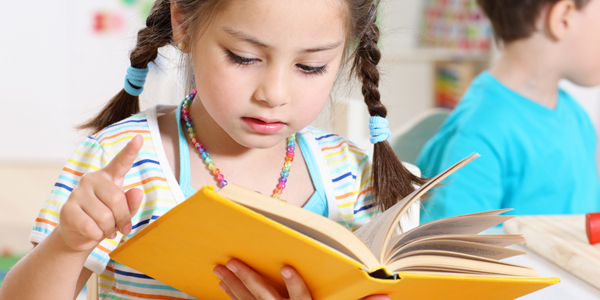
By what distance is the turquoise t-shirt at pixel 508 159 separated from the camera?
4.09 ft

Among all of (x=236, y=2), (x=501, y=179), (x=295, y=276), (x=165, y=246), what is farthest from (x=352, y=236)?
(x=501, y=179)

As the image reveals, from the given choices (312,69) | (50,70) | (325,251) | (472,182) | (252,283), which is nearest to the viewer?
(325,251)

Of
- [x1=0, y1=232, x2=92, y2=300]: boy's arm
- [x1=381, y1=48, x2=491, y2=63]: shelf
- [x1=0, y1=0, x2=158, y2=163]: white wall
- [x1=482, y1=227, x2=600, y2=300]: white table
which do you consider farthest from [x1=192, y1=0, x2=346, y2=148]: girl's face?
[x1=381, y1=48, x2=491, y2=63]: shelf

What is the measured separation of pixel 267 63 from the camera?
61cm

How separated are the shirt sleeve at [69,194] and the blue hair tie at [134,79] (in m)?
0.12

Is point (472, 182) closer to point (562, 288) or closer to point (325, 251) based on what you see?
point (562, 288)

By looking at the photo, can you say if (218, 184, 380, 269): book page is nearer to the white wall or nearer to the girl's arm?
the girl's arm

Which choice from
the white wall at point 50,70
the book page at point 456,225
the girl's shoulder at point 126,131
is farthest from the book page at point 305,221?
the white wall at point 50,70

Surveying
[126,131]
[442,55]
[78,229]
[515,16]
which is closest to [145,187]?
[126,131]

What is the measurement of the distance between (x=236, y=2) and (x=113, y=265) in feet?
1.28

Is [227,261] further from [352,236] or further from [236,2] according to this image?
[236,2]

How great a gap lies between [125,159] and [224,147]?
12.2 inches

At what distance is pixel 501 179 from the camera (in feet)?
4.21

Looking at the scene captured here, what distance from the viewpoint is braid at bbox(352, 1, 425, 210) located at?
2.55 feet
